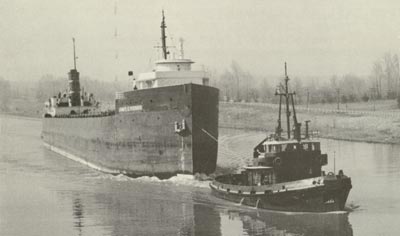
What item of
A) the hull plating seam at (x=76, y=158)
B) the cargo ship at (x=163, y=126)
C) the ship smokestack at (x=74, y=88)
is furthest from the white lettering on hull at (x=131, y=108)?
the ship smokestack at (x=74, y=88)

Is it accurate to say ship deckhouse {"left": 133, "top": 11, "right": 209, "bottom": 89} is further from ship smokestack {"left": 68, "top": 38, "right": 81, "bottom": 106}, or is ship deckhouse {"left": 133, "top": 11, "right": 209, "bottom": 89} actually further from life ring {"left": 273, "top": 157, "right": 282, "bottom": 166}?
ship smokestack {"left": 68, "top": 38, "right": 81, "bottom": 106}

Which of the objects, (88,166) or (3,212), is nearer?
(3,212)

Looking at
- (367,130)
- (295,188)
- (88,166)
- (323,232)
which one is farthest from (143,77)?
(367,130)

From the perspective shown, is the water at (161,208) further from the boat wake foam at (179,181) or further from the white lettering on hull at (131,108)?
the white lettering on hull at (131,108)

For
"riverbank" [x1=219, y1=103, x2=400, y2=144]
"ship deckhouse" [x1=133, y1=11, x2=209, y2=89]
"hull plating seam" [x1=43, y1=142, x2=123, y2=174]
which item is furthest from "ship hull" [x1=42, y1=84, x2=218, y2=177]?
"riverbank" [x1=219, y1=103, x2=400, y2=144]

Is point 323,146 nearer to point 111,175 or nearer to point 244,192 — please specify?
point 111,175

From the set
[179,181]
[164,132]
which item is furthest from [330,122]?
[179,181]
